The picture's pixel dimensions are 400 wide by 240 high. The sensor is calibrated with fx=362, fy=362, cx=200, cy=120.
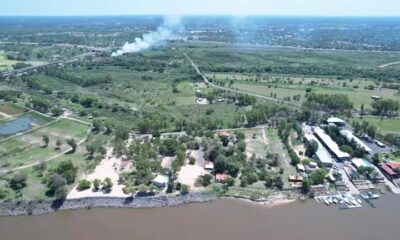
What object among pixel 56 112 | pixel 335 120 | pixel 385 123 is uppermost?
pixel 335 120

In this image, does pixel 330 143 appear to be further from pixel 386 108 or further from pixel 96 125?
pixel 96 125

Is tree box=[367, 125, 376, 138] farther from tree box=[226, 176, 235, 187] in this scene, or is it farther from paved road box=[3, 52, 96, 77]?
paved road box=[3, 52, 96, 77]

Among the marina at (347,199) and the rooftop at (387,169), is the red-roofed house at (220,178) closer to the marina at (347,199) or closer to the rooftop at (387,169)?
the marina at (347,199)

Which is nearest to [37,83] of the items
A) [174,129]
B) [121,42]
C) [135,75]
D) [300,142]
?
[135,75]

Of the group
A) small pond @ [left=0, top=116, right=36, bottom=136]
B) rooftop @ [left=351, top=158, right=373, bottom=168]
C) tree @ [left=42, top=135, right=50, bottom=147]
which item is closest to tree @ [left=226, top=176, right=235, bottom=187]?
rooftop @ [left=351, top=158, right=373, bottom=168]

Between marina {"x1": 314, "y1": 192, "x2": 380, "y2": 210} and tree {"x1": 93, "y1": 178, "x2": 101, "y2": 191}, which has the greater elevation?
tree {"x1": 93, "y1": 178, "x2": 101, "y2": 191}

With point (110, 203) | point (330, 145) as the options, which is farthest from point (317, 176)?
point (110, 203)
